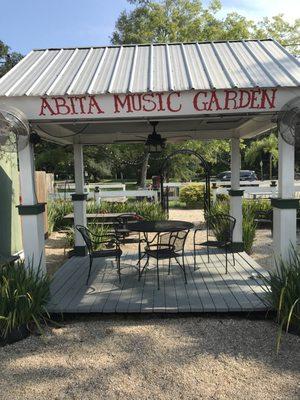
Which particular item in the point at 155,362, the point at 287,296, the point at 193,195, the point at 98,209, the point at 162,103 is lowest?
the point at 155,362

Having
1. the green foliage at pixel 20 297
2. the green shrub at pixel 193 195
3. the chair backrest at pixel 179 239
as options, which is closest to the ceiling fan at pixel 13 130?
the green foliage at pixel 20 297

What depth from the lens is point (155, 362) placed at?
4086mm

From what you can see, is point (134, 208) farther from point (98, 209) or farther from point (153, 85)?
point (153, 85)

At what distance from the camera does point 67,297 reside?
5812 mm

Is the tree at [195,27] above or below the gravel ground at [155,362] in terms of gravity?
above

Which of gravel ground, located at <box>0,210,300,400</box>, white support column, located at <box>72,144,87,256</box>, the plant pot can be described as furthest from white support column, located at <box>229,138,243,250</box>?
the plant pot

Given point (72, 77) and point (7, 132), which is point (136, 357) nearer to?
point (7, 132)

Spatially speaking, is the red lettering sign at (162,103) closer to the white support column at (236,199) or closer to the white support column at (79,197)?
the white support column at (79,197)

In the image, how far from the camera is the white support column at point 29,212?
17.4 feet

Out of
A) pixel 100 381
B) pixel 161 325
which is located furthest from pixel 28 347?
pixel 161 325

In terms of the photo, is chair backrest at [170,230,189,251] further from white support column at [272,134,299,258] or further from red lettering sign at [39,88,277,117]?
red lettering sign at [39,88,277,117]

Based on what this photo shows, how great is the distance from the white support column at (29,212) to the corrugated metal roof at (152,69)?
83 centimetres

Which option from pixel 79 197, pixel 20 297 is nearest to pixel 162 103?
pixel 20 297

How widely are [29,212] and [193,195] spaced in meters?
14.0
